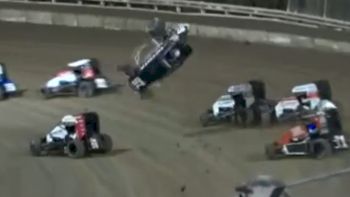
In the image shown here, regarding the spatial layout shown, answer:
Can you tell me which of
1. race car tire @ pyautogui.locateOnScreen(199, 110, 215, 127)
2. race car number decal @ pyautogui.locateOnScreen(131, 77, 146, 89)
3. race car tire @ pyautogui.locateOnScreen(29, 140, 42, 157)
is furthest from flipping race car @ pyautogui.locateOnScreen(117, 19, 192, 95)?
race car tire @ pyautogui.locateOnScreen(29, 140, 42, 157)

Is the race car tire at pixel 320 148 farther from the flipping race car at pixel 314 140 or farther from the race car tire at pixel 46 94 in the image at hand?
the race car tire at pixel 46 94

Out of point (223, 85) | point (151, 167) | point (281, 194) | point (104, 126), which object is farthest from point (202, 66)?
point (281, 194)

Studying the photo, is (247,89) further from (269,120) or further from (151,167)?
(151,167)

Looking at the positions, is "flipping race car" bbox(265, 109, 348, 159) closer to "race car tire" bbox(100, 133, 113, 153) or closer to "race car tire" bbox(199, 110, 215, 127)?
"race car tire" bbox(100, 133, 113, 153)

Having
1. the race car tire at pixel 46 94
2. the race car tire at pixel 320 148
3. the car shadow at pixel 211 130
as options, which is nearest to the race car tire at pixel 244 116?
the car shadow at pixel 211 130

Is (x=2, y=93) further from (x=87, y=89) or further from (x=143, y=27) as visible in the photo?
(x=143, y=27)

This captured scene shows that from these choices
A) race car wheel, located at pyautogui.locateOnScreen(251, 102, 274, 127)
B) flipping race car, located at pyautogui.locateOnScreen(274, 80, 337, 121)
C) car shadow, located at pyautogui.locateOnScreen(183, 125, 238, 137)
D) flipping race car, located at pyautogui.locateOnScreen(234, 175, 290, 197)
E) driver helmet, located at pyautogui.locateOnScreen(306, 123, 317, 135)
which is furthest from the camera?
race car wheel, located at pyautogui.locateOnScreen(251, 102, 274, 127)
